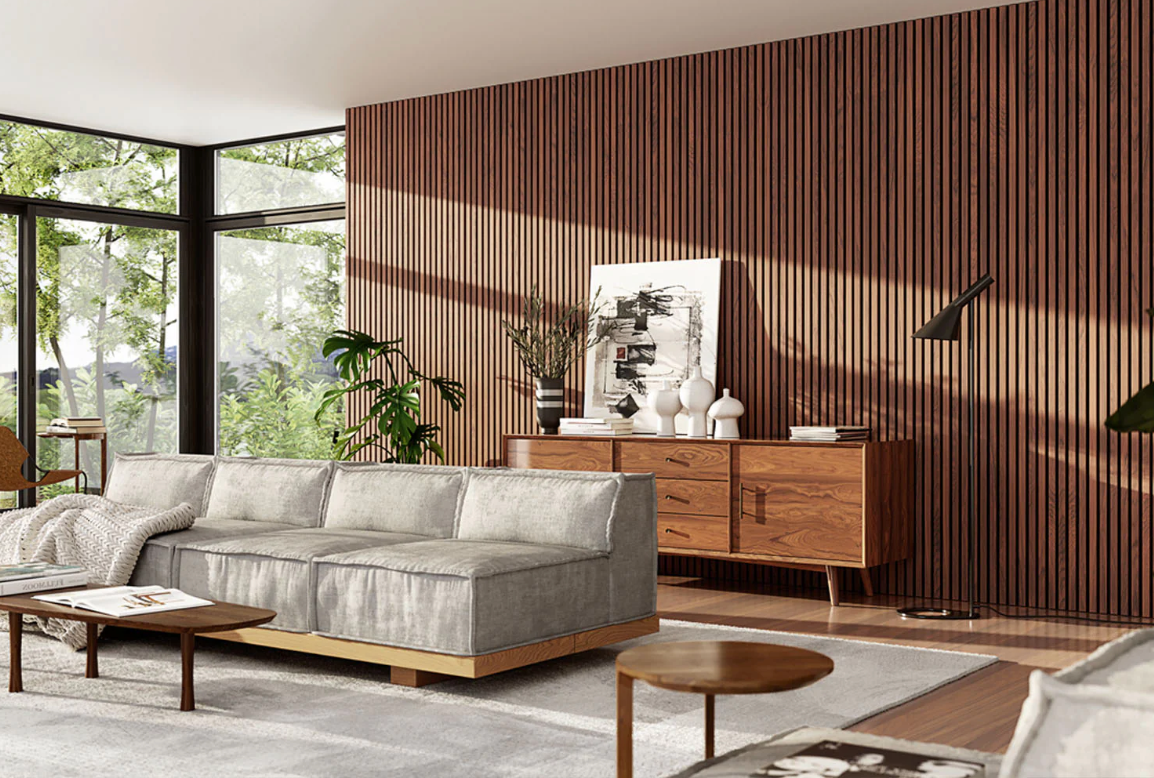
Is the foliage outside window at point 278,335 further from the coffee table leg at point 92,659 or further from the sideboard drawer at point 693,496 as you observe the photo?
the coffee table leg at point 92,659

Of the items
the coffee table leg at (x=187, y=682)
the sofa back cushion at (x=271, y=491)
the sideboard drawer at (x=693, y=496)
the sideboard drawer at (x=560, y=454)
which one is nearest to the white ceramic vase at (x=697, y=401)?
the sideboard drawer at (x=693, y=496)

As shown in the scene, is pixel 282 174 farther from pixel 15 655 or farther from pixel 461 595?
pixel 461 595

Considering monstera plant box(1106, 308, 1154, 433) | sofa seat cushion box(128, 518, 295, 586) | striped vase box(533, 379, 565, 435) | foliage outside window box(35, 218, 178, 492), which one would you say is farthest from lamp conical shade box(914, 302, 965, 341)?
foliage outside window box(35, 218, 178, 492)

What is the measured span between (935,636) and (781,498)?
1.09 metres

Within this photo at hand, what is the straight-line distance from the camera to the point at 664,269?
6938mm

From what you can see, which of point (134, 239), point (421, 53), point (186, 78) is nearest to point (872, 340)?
point (421, 53)

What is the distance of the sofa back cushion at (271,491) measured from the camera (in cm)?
536

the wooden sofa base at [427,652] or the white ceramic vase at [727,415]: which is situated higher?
the white ceramic vase at [727,415]

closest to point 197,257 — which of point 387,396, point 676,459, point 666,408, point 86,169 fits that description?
point 86,169

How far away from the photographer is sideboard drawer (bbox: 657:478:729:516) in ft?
20.2

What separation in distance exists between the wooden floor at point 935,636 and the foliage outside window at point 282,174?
3872 millimetres

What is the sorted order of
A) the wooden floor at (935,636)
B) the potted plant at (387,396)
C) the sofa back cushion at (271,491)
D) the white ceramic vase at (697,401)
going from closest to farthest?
1. the wooden floor at (935,636)
2. the sofa back cushion at (271,491)
3. the white ceramic vase at (697,401)
4. the potted plant at (387,396)

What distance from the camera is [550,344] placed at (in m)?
7.30

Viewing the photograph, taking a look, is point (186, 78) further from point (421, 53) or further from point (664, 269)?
point (664, 269)
